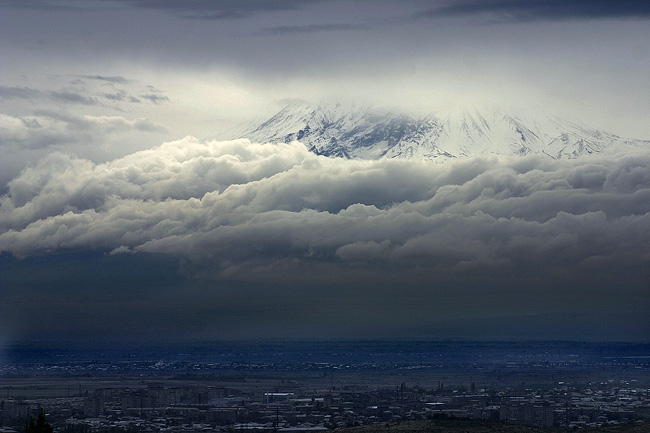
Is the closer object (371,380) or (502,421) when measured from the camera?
(502,421)

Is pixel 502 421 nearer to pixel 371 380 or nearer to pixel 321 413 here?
pixel 321 413

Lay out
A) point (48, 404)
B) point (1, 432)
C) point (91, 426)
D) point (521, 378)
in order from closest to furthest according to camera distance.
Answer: point (1, 432), point (91, 426), point (48, 404), point (521, 378)

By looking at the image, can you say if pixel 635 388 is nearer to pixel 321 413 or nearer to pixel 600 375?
pixel 600 375

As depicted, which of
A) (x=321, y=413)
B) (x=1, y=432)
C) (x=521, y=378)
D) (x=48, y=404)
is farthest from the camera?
(x=521, y=378)

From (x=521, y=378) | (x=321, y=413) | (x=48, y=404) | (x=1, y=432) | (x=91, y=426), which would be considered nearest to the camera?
(x=1, y=432)

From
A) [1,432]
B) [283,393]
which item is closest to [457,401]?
[283,393]

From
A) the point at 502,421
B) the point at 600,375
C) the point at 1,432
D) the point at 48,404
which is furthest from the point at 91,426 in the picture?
the point at 600,375
